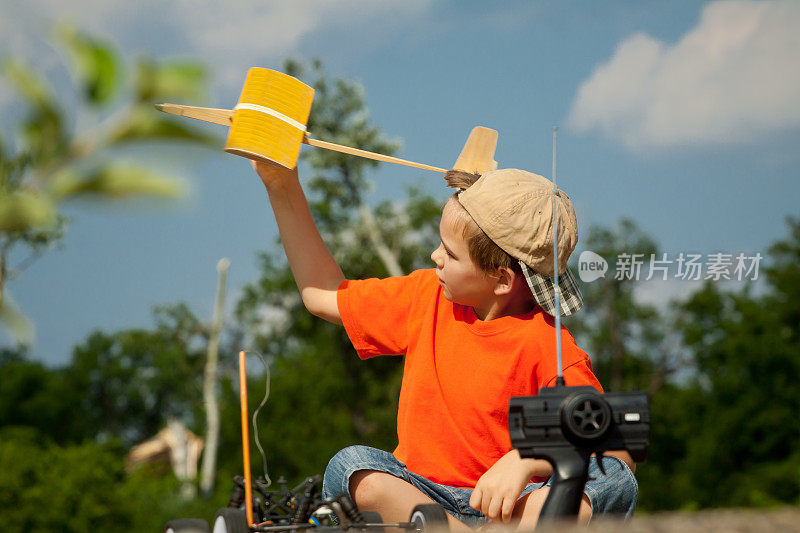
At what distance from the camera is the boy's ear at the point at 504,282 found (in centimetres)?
209

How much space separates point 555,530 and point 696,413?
60.9ft

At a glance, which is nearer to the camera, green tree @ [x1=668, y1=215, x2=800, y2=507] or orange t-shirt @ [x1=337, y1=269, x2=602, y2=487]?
orange t-shirt @ [x1=337, y1=269, x2=602, y2=487]

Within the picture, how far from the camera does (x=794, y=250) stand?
17.9 metres

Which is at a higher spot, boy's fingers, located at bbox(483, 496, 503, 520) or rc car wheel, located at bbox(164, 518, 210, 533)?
boy's fingers, located at bbox(483, 496, 503, 520)

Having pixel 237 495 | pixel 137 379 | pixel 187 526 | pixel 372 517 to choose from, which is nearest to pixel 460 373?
pixel 372 517

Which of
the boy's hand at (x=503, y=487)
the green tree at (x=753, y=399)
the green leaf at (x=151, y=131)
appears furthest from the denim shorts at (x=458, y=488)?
the green tree at (x=753, y=399)

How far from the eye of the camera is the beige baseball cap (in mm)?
1982

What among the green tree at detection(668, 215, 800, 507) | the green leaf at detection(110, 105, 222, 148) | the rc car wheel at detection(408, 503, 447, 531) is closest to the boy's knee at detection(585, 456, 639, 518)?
the rc car wheel at detection(408, 503, 447, 531)

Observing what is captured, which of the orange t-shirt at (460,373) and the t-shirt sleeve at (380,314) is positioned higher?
the t-shirt sleeve at (380,314)

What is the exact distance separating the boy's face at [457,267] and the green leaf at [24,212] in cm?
151

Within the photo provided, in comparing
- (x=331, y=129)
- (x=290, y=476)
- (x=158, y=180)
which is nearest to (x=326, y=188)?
(x=331, y=129)

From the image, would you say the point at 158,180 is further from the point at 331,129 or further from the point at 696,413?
the point at 696,413

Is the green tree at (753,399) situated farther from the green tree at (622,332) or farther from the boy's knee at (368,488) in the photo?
the boy's knee at (368,488)

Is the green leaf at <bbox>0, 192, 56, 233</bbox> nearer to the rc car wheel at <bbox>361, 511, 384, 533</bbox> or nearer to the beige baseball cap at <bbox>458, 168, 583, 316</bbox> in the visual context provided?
the beige baseball cap at <bbox>458, 168, 583, 316</bbox>
